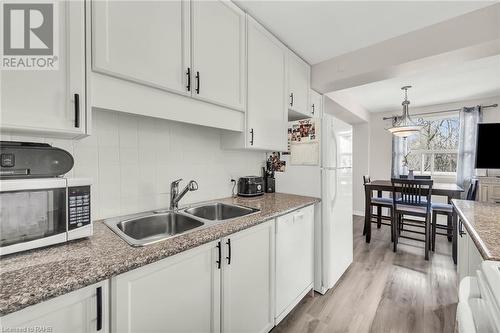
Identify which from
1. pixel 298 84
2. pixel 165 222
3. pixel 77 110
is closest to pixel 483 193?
pixel 298 84

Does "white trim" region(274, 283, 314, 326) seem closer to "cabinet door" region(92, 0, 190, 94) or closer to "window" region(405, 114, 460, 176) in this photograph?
"cabinet door" region(92, 0, 190, 94)

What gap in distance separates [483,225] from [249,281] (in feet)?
4.33

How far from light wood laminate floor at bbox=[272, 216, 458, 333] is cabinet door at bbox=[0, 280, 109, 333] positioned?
4.26 ft

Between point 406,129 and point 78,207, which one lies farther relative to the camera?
point 406,129

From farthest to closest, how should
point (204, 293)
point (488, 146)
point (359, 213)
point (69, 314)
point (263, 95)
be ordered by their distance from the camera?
point (359, 213), point (488, 146), point (263, 95), point (204, 293), point (69, 314)

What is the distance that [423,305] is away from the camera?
183cm

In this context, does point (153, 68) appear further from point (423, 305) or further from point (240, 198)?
point (423, 305)

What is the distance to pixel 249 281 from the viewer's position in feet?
4.33

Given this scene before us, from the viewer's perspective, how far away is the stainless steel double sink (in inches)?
49.4

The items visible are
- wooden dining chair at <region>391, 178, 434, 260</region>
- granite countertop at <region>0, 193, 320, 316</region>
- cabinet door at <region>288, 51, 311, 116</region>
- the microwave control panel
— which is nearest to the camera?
granite countertop at <region>0, 193, 320, 316</region>

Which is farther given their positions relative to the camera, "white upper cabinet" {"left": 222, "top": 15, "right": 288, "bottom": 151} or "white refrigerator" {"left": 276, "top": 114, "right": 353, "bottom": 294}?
"white refrigerator" {"left": 276, "top": 114, "right": 353, "bottom": 294}

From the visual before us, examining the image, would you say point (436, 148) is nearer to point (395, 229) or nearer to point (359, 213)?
point (359, 213)

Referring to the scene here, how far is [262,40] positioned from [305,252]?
71.6 inches

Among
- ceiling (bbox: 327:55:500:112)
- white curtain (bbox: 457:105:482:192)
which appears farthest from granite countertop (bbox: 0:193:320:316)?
A: white curtain (bbox: 457:105:482:192)
